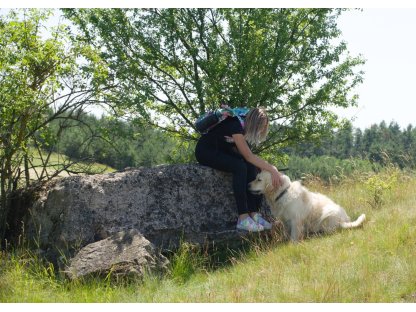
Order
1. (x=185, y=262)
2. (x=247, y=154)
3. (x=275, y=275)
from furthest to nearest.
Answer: (x=247, y=154)
(x=185, y=262)
(x=275, y=275)

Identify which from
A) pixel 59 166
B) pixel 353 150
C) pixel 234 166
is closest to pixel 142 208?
pixel 234 166

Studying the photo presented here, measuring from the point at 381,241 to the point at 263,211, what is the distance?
7.05 feet

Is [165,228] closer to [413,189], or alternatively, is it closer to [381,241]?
[381,241]

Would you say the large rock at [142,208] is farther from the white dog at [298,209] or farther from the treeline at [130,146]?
the treeline at [130,146]

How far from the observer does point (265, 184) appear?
24.9 feet

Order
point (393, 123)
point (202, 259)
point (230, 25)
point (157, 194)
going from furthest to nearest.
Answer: point (393, 123), point (230, 25), point (157, 194), point (202, 259)

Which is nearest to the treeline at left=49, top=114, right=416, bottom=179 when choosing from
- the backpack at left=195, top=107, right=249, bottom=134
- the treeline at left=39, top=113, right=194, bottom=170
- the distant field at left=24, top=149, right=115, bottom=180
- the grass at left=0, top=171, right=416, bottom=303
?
the treeline at left=39, top=113, right=194, bottom=170

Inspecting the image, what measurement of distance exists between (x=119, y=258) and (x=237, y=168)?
87.1 inches

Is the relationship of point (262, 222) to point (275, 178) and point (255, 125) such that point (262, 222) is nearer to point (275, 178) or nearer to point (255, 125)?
point (275, 178)

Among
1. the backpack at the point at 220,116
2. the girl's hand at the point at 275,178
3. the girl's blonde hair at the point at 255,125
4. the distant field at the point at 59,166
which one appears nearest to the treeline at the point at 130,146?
the distant field at the point at 59,166

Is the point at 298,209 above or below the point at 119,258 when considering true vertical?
above

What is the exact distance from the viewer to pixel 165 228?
7664 millimetres

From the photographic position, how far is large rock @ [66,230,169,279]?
250 inches

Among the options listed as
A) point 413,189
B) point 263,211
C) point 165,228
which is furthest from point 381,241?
point 413,189
